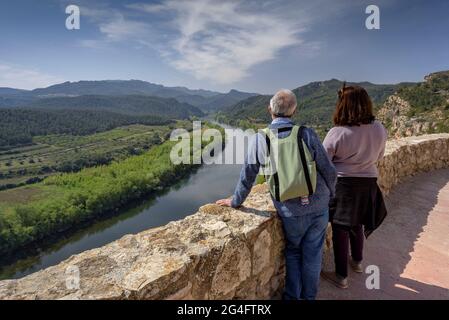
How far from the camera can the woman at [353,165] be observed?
229cm

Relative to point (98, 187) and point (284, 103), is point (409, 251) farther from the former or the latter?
point (98, 187)

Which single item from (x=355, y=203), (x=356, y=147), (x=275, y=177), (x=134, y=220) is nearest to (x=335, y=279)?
(x=355, y=203)

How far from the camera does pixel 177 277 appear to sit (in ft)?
5.11

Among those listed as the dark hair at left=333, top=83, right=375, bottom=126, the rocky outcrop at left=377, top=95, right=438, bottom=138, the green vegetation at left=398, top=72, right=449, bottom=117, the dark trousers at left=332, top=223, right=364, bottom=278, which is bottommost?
the dark trousers at left=332, top=223, right=364, bottom=278

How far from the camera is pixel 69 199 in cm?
3092

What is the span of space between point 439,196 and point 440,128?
29.2 metres

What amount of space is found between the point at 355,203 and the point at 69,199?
109 ft

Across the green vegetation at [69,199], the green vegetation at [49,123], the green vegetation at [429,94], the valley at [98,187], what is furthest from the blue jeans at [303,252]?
the green vegetation at [49,123]

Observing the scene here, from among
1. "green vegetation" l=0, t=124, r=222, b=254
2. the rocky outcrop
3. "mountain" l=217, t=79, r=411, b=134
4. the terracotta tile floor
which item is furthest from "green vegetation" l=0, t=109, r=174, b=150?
the terracotta tile floor

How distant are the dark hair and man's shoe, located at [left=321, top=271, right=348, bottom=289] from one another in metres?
1.27

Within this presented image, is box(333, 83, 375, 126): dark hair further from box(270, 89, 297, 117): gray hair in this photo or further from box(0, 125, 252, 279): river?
box(0, 125, 252, 279): river

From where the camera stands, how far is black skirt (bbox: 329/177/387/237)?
7.89 feet

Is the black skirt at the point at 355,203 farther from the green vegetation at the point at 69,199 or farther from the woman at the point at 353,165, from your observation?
the green vegetation at the point at 69,199

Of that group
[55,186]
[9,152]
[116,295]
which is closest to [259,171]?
[116,295]
